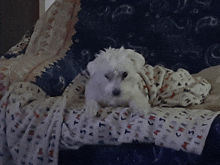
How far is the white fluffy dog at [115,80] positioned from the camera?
1.49m

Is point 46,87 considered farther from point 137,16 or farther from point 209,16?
point 209,16

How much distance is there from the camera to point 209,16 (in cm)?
222

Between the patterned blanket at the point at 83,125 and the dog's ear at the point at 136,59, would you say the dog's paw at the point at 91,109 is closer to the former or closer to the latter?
the patterned blanket at the point at 83,125

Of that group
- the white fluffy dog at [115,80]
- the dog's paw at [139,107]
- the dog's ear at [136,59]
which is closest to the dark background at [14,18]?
the white fluffy dog at [115,80]

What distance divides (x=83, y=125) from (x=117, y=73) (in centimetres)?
42

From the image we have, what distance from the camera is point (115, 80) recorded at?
4.94 ft

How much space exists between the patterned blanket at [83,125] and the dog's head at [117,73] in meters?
0.16

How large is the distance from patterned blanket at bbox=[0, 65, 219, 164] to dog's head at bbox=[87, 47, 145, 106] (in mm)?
158

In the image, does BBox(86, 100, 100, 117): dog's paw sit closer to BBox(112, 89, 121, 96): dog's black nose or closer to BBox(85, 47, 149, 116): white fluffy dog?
BBox(85, 47, 149, 116): white fluffy dog

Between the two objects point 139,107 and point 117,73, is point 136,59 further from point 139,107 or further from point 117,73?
point 139,107

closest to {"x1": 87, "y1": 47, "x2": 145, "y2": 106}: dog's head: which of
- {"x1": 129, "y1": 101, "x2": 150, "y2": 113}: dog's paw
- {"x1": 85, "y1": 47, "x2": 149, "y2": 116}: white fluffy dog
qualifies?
{"x1": 85, "y1": 47, "x2": 149, "y2": 116}: white fluffy dog

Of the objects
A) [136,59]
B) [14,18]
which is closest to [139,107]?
[136,59]

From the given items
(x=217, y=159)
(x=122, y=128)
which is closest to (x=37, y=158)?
(x=122, y=128)

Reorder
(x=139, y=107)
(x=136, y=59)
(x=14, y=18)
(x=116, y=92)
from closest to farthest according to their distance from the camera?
(x=139, y=107) → (x=116, y=92) → (x=136, y=59) → (x=14, y=18)
